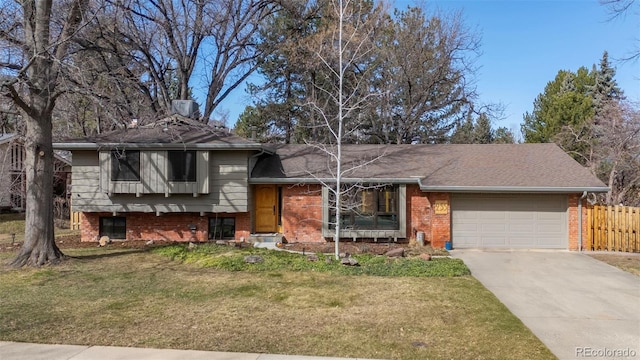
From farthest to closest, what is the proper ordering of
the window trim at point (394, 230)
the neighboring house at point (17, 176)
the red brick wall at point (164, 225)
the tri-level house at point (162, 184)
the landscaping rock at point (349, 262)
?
the neighboring house at point (17, 176)
the red brick wall at point (164, 225)
the window trim at point (394, 230)
the tri-level house at point (162, 184)
the landscaping rock at point (349, 262)

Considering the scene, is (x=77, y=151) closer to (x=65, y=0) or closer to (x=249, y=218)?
(x=65, y=0)

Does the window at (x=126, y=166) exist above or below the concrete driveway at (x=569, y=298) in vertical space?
above

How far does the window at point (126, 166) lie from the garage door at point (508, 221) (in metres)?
10.7

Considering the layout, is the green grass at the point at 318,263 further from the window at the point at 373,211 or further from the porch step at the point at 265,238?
the window at the point at 373,211

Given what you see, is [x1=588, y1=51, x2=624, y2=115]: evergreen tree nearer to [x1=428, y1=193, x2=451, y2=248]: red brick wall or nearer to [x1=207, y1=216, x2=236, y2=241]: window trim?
[x1=428, y1=193, x2=451, y2=248]: red brick wall

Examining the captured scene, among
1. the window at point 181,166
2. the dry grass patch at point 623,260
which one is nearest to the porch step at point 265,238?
the window at point 181,166

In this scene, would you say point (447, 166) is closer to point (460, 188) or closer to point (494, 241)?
point (460, 188)

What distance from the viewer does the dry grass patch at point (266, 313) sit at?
5.29 metres

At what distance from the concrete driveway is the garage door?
1.30 meters

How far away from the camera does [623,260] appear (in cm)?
1172

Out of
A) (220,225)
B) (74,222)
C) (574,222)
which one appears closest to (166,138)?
(220,225)

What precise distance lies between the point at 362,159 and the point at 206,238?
6515 mm

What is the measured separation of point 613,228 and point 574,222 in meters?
1.14

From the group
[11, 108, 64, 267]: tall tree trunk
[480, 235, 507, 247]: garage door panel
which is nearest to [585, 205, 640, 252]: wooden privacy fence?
[480, 235, 507, 247]: garage door panel
